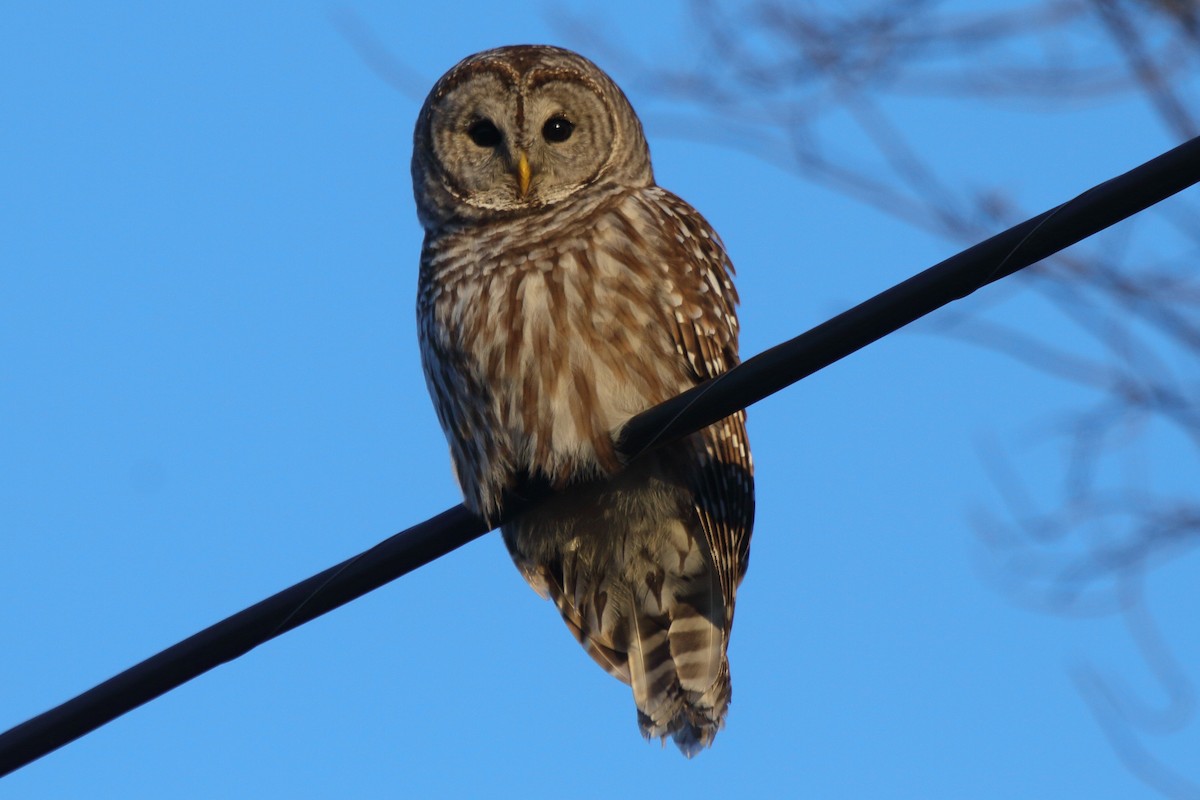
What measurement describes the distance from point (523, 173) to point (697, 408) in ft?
6.66

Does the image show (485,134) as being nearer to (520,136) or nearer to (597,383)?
(520,136)

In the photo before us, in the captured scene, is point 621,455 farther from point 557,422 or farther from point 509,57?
point 509,57

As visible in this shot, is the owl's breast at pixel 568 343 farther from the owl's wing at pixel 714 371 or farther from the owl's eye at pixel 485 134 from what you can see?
the owl's eye at pixel 485 134

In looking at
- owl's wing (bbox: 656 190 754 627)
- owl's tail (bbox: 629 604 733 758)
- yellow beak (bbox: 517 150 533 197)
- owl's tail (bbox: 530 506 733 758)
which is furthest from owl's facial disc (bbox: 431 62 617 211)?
owl's tail (bbox: 629 604 733 758)

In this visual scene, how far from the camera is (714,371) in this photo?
4926 mm

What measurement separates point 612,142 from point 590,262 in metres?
0.95

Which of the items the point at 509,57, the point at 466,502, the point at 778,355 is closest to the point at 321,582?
the point at 778,355

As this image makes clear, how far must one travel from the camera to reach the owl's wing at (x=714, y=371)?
488 cm

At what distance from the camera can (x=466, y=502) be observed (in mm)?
5066

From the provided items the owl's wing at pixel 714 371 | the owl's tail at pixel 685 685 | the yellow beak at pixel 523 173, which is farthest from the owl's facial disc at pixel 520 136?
the owl's tail at pixel 685 685

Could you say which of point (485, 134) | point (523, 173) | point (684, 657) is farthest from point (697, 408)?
point (485, 134)

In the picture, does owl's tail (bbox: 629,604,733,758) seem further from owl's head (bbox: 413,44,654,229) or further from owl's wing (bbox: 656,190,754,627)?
owl's head (bbox: 413,44,654,229)

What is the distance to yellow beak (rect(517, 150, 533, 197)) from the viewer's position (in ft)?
17.5

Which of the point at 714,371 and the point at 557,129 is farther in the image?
the point at 557,129
